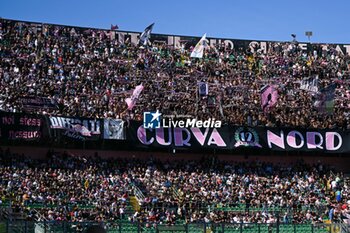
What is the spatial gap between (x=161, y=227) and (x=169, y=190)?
53.5 feet

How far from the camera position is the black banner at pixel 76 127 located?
143 ft

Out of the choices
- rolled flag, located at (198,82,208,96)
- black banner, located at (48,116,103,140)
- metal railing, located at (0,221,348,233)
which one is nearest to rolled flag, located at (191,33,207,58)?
rolled flag, located at (198,82,208,96)

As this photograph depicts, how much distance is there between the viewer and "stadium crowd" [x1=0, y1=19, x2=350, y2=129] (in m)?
46.8

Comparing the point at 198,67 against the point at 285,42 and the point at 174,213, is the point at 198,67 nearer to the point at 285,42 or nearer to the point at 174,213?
the point at 285,42

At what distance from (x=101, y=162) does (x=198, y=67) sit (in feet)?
49.4

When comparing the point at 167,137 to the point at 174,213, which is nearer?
the point at 174,213

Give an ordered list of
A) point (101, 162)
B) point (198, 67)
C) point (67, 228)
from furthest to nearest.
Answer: point (198, 67)
point (101, 162)
point (67, 228)

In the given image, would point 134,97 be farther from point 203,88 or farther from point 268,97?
point 268,97

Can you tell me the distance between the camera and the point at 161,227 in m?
25.2

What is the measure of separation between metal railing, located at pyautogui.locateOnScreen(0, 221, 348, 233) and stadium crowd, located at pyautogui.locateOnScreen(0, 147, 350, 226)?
654 cm

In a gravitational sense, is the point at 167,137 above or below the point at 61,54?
below

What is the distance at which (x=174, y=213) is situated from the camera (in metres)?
38.8

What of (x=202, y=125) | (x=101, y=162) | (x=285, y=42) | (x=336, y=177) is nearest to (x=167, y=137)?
(x=202, y=125)

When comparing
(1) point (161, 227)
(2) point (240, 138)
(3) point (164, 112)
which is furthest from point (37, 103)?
(1) point (161, 227)
